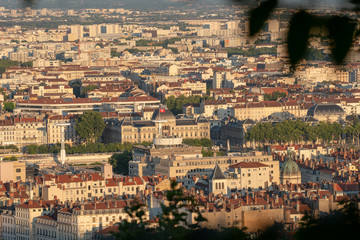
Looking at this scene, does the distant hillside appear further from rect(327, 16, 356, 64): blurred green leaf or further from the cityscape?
rect(327, 16, 356, 64): blurred green leaf

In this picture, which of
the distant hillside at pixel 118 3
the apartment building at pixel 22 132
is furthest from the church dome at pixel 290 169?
the distant hillside at pixel 118 3

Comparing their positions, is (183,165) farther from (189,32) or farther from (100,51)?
(189,32)

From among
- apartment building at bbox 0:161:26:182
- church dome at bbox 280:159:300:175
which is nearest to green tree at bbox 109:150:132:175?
apartment building at bbox 0:161:26:182

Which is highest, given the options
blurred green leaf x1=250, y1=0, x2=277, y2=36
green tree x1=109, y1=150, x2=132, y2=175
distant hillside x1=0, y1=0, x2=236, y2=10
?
distant hillside x1=0, y1=0, x2=236, y2=10

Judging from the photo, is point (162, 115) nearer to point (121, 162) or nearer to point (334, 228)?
point (121, 162)

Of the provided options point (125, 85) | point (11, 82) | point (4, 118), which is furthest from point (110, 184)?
point (11, 82)

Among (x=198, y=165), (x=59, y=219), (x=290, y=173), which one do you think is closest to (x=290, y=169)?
(x=290, y=173)
